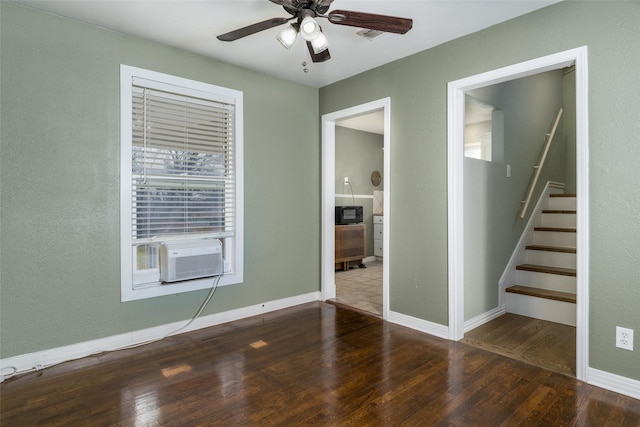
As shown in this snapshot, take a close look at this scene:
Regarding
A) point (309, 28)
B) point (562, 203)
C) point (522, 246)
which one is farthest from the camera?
point (562, 203)

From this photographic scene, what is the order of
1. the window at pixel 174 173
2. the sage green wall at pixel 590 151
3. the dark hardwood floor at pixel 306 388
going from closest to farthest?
the dark hardwood floor at pixel 306 388
the sage green wall at pixel 590 151
the window at pixel 174 173

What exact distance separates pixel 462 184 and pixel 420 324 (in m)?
1.34

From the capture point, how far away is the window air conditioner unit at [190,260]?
2.98 meters

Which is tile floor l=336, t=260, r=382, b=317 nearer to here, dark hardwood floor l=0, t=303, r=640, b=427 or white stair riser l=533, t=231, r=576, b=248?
dark hardwood floor l=0, t=303, r=640, b=427

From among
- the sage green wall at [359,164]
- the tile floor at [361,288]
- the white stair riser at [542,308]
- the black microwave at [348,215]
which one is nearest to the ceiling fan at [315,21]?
the tile floor at [361,288]

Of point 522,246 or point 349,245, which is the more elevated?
point 522,246

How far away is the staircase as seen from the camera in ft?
11.0

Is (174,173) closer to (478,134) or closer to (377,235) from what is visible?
(377,235)

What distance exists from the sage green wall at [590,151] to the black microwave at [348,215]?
8.36 feet

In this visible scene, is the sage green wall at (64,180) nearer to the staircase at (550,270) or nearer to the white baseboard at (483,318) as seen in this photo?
the white baseboard at (483,318)

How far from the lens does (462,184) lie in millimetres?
3023

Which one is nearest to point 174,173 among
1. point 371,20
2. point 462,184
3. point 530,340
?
point 371,20

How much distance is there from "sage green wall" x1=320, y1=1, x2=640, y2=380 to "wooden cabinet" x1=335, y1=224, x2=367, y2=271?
8.10 ft

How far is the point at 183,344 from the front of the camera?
9.60 ft
